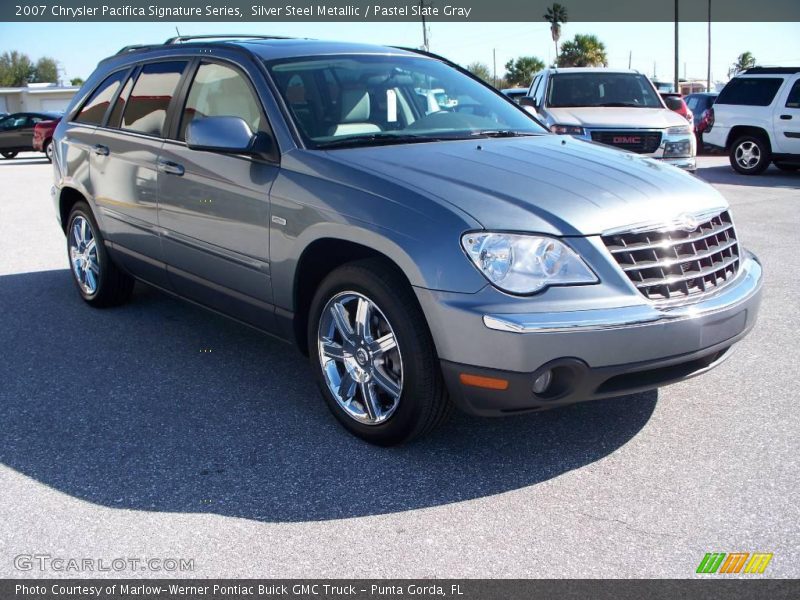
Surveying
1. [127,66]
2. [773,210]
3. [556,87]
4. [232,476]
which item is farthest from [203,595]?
[556,87]

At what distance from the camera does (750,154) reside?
49.4ft

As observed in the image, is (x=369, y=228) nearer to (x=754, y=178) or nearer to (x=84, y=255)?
(x=84, y=255)

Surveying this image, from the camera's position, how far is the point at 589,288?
10.4 ft

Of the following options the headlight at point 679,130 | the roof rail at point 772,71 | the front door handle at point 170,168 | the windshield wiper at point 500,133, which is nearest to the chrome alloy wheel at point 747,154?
the roof rail at point 772,71

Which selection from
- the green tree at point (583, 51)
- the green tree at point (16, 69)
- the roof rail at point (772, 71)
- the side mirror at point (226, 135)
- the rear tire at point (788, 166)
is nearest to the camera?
the side mirror at point (226, 135)

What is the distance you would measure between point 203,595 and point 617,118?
32.1 feet

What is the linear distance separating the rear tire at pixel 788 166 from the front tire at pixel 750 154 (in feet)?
1.18

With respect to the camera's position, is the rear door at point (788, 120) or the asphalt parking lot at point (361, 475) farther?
the rear door at point (788, 120)

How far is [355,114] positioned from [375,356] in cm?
135

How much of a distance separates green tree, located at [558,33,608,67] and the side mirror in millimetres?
62773

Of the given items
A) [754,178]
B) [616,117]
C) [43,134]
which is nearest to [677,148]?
[616,117]

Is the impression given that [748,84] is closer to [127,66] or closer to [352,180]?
[127,66]

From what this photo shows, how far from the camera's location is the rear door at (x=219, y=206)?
4.11 metres
